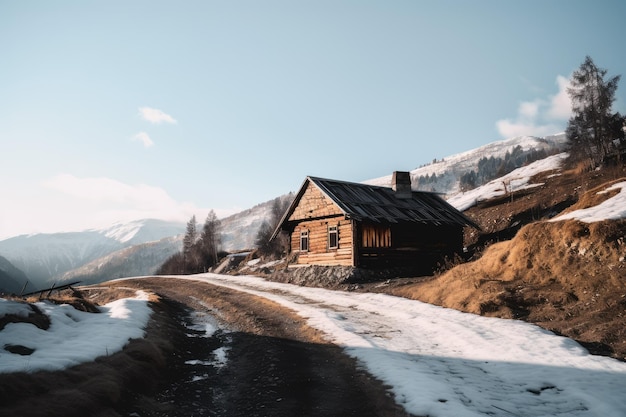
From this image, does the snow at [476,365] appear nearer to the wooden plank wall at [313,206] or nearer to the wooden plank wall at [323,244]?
the wooden plank wall at [323,244]

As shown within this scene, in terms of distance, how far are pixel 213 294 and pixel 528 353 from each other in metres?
18.6

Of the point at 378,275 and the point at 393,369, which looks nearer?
the point at 393,369

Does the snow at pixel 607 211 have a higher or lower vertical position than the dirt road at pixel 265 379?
higher

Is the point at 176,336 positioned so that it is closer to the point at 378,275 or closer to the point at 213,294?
the point at 213,294

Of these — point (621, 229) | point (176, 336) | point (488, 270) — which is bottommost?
point (176, 336)

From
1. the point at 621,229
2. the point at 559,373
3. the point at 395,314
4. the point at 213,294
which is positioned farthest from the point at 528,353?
the point at 213,294

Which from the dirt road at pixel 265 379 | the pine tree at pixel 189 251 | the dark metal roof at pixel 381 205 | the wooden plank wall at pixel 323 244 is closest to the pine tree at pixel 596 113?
the dark metal roof at pixel 381 205

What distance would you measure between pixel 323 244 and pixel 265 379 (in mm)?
19609

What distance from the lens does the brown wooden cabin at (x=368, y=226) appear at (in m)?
26.1

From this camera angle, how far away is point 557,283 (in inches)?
551

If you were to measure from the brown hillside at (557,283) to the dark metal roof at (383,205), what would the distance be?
7.09 m

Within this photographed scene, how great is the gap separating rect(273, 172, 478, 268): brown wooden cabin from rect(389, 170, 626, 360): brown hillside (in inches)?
243

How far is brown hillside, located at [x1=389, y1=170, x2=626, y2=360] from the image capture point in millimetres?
10875

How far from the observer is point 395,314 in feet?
49.1
